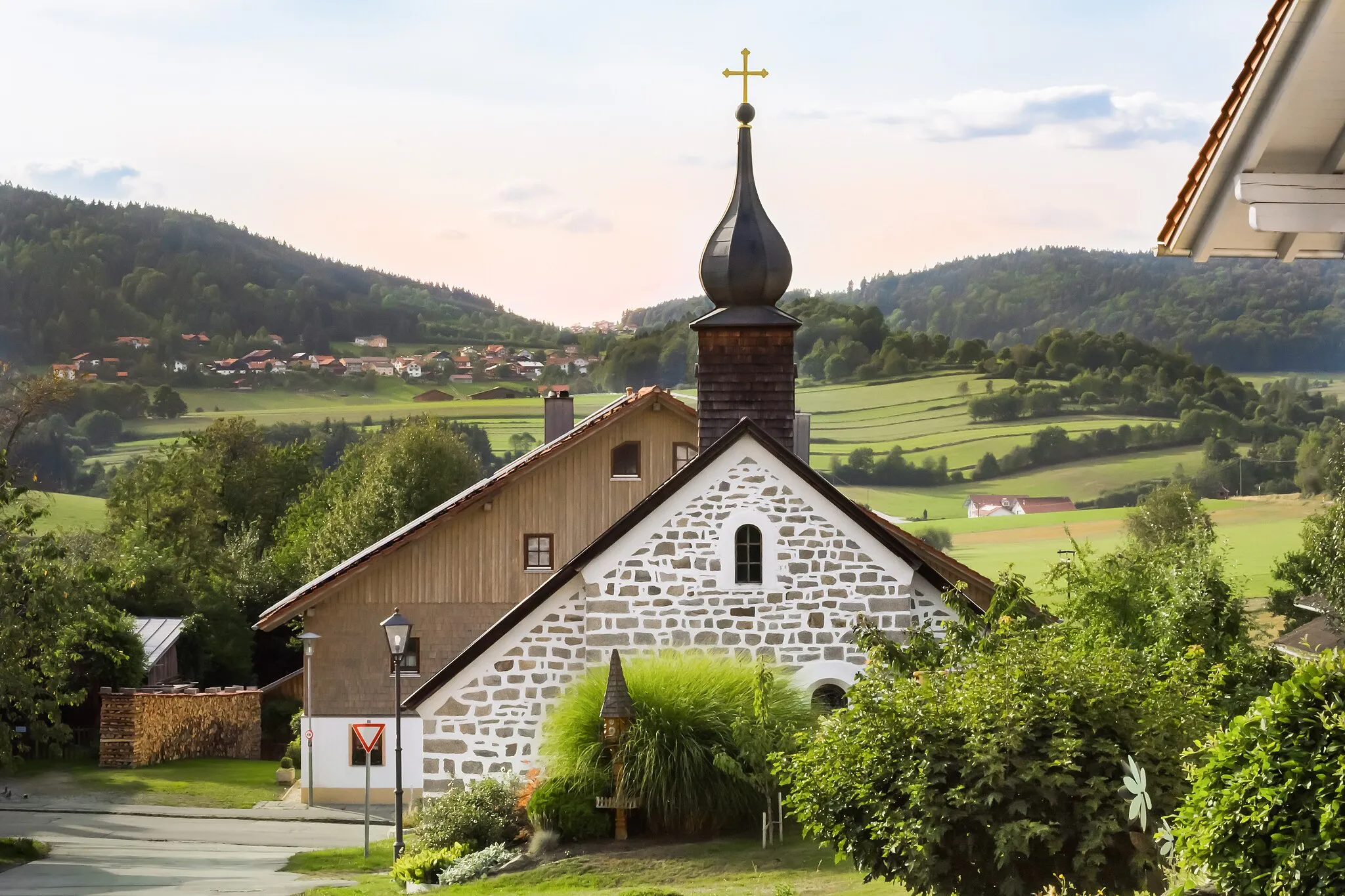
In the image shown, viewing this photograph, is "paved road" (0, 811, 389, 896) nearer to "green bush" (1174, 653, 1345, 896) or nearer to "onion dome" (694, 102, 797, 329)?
"onion dome" (694, 102, 797, 329)

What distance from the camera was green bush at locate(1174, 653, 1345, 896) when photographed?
7.53m

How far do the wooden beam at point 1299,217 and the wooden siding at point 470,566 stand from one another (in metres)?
24.1

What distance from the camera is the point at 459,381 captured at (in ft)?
444

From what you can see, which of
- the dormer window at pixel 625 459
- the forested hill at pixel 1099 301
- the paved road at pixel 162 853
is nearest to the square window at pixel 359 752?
the paved road at pixel 162 853

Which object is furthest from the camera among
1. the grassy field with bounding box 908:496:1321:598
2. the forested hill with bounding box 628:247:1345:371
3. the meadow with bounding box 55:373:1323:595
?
the forested hill with bounding box 628:247:1345:371

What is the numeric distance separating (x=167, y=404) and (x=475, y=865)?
118622 millimetres

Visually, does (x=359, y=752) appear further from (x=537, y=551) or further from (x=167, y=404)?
(x=167, y=404)

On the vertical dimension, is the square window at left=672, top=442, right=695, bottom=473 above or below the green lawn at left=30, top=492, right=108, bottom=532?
below

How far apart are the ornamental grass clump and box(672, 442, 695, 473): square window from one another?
15.6m

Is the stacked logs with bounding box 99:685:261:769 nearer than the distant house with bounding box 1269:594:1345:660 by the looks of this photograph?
Yes

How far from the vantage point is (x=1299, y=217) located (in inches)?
330

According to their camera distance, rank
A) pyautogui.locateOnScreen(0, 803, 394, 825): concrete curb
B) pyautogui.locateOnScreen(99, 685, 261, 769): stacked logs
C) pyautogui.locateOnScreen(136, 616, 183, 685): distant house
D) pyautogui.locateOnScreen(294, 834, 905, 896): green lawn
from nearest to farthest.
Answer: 1. pyautogui.locateOnScreen(294, 834, 905, 896): green lawn
2. pyautogui.locateOnScreen(0, 803, 394, 825): concrete curb
3. pyautogui.locateOnScreen(99, 685, 261, 769): stacked logs
4. pyautogui.locateOnScreen(136, 616, 183, 685): distant house

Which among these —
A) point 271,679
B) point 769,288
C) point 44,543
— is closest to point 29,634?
point 44,543

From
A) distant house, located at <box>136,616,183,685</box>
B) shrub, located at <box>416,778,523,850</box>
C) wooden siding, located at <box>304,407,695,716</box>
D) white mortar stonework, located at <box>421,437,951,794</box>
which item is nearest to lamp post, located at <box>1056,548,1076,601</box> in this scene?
white mortar stonework, located at <box>421,437,951,794</box>
